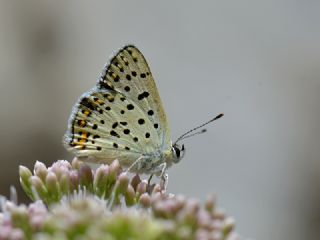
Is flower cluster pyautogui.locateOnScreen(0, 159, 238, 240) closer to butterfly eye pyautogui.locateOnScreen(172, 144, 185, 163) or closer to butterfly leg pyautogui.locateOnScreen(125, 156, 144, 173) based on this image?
butterfly leg pyautogui.locateOnScreen(125, 156, 144, 173)

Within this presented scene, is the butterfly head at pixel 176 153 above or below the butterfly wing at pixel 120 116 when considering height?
below

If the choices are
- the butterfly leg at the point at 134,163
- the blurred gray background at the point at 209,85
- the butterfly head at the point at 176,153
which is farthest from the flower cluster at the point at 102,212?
the blurred gray background at the point at 209,85

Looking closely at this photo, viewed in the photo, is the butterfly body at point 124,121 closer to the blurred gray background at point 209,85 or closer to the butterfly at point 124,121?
the butterfly at point 124,121

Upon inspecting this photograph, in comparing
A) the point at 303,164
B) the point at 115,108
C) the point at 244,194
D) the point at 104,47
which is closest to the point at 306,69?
the point at 303,164

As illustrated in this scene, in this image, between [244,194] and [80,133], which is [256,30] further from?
[80,133]

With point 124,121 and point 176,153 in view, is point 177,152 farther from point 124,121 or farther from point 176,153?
point 124,121

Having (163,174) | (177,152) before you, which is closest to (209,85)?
(177,152)

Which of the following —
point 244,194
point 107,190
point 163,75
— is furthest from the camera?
point 163,75
